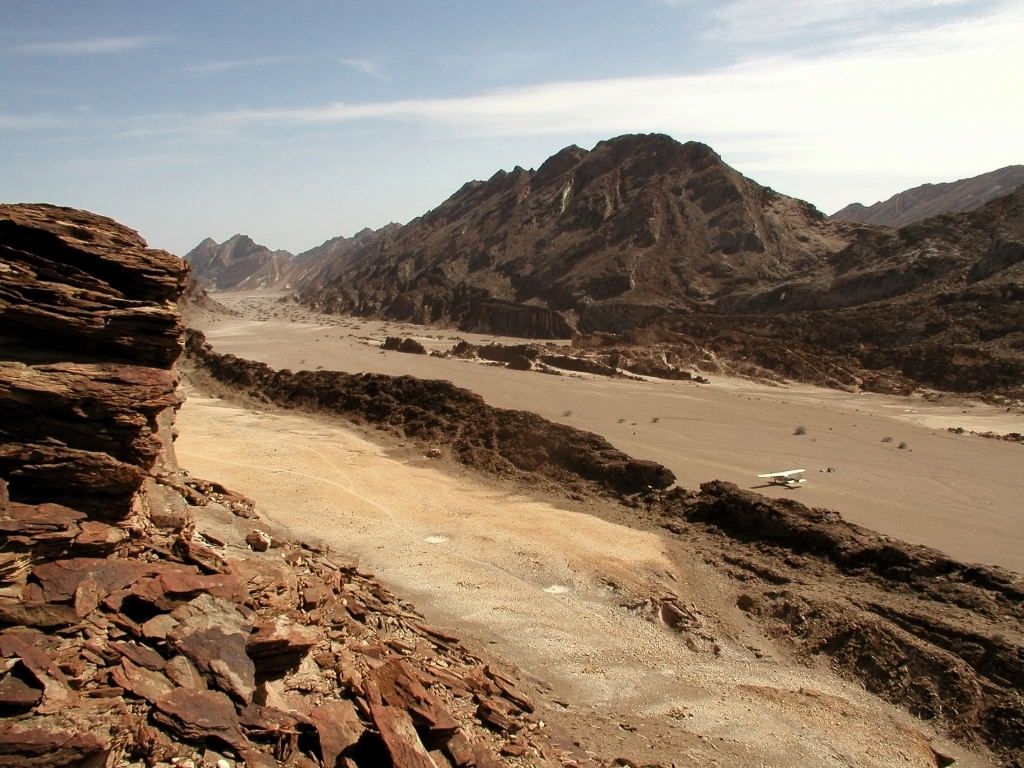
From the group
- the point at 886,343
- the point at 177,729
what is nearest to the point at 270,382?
the point at 177,729

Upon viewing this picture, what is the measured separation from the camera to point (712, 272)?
6744 cm

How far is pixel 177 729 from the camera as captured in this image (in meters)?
4.84

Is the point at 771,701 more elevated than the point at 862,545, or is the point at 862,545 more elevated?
the point at 862,545

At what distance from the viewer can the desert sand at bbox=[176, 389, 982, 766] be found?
7816 millimetres

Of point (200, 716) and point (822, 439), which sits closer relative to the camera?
point (200, 716)

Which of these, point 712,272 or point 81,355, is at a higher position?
point 712,272

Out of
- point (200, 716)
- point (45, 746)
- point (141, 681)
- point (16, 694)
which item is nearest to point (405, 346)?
point (141, 681)

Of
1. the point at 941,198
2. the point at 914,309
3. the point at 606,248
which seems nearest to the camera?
the point at 914,309

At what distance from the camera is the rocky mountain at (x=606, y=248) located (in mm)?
65875

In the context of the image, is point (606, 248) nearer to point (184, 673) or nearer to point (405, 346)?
point (405, 346)

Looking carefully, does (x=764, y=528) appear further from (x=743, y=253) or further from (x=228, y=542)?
(x=743, y=253)

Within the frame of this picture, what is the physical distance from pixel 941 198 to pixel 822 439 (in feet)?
387

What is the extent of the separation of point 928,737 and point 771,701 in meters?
1.78

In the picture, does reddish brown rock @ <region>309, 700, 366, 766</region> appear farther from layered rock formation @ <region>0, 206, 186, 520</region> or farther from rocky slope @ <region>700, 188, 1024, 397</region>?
rocky slope @ <region>700, 188, 1024, 397</region>
